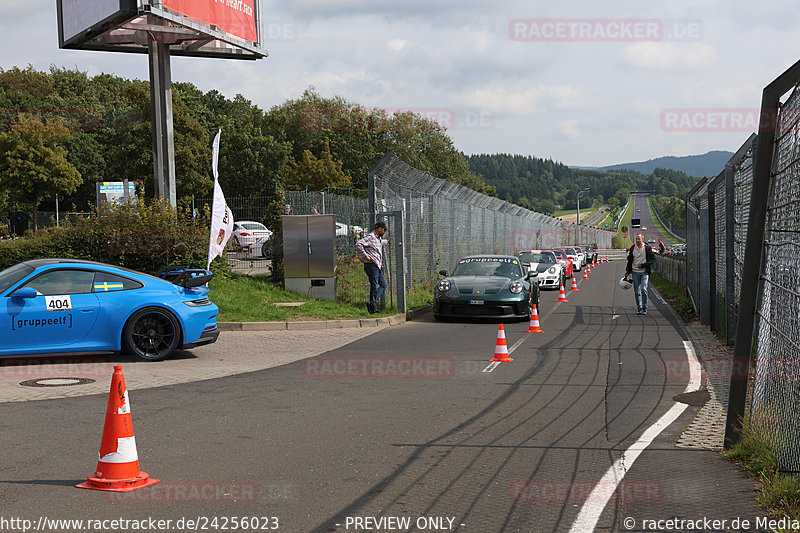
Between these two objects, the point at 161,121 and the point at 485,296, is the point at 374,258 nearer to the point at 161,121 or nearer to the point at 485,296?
the point at 485,296

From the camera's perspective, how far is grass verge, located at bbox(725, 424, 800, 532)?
4.68 m

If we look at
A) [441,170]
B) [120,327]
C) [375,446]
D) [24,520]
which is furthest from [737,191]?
[441,170]

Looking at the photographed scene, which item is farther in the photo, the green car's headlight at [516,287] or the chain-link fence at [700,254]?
the green car's headlight at [516,287]

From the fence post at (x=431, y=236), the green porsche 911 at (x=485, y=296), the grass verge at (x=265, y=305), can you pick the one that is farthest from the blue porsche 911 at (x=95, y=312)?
the fence post at (x=431, y=236)

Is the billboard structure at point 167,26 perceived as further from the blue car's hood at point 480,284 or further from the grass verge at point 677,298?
the grass verge at point 677,298

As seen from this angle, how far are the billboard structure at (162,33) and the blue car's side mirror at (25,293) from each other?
376 inches

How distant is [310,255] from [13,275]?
818 centimetres

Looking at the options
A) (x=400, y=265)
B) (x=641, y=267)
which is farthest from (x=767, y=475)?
(x=641, y=267)

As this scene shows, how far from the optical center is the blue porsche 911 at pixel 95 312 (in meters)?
10.3

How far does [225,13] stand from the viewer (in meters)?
20.9

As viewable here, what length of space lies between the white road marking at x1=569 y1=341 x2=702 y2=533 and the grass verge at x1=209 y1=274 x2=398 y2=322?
913 cm

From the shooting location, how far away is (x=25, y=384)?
30.3 ft

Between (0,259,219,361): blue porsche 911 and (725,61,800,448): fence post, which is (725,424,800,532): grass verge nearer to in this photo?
(725,61,800,448): fence post

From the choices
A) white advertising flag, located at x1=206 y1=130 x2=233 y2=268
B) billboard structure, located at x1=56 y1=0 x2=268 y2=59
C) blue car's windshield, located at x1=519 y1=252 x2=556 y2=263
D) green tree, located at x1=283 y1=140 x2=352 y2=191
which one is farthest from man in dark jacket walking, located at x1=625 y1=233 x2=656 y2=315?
green tree, located at x1=283 y1=140 x2=352 y2=191
